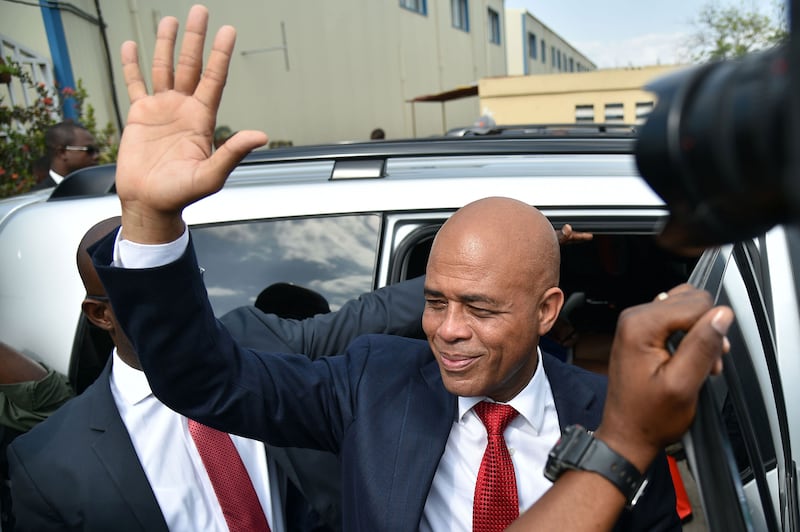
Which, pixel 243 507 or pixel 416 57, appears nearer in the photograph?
pixel 243 507

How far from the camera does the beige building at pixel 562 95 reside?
18.0m

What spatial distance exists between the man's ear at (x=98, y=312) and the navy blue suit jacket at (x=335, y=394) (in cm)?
58

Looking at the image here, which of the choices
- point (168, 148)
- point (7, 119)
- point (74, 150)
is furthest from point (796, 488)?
point (7, 119)

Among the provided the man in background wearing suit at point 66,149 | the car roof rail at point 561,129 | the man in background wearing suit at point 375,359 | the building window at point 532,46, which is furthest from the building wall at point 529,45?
the man in background wearing suit at point 375,359

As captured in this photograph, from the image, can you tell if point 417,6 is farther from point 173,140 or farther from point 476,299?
point 173,140

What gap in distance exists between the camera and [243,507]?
1692 millimetres

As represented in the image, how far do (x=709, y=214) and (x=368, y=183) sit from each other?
170 centimetres

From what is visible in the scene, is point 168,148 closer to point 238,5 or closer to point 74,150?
point 74,150

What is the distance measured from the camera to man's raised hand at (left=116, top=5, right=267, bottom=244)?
1.12 metres

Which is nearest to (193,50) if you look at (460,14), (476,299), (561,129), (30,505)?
(476,299)

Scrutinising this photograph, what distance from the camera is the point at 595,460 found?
90 cm

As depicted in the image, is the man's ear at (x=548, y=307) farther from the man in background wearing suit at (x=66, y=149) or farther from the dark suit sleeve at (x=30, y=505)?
the man in background wearing suit at (x=66, y=149)

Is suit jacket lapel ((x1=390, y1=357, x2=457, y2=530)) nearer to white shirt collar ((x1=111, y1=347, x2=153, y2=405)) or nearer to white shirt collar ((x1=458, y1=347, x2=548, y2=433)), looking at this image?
white shirt collar ((x1=458, y1=347, x2=548, y2=433))

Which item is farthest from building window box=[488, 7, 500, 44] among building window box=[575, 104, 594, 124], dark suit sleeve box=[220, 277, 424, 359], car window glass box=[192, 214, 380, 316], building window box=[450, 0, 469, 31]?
dark suit sleeve box=[220, 277, 424, 359]
